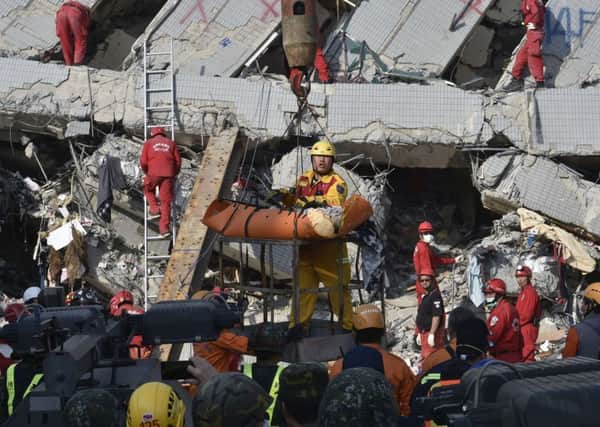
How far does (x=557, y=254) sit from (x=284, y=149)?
3.59m

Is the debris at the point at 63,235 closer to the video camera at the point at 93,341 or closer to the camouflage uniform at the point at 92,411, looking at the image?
the video camera at the point at 93,341

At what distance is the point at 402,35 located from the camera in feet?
49.3

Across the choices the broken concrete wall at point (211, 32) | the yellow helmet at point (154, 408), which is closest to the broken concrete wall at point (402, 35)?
the broken concrete wall at point (211, 32)

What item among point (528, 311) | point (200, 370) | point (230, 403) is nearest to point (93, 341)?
point (200, 370)

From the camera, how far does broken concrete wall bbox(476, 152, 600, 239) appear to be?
43.9ft

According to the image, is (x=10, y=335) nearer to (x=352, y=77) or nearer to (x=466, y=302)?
(x=466, y=302)

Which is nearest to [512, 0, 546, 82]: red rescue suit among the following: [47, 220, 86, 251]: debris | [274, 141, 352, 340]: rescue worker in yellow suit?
[274, 141, 352, 340]: rescue worker in yellow suit

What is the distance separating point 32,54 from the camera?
1501 cm

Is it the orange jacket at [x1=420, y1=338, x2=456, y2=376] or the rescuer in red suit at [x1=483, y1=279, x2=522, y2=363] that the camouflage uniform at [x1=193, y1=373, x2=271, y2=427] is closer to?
the orange jacket at [x1=420, y1=338, x2=456, y2=376]

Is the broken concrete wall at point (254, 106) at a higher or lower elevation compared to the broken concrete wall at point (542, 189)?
higher

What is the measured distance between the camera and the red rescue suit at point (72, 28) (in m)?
14.3

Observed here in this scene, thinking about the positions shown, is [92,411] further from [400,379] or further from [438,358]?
[438,358]

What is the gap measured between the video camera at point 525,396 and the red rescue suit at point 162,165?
908 centimetres

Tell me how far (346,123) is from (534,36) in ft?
8.71
